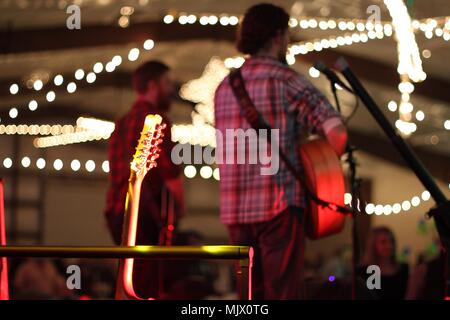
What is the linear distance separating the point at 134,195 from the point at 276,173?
1.99 feet

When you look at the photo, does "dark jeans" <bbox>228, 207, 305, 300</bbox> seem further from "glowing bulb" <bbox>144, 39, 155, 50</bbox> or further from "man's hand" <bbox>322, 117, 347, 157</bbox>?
"glowing bulb" <bbox>144, 39, 155, 50</bbox>

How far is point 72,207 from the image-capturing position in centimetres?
831

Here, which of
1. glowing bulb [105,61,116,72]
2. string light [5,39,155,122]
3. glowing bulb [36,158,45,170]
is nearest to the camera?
string light [5,39,155,122]

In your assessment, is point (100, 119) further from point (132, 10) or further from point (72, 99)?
point (132, 10)

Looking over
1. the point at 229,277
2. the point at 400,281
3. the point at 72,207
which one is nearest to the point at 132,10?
the point at 72,207

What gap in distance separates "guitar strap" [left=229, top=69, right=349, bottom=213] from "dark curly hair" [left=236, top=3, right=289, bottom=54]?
18 cm

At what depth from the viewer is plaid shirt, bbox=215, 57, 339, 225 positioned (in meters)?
4.15

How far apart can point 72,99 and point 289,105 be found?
355 cm

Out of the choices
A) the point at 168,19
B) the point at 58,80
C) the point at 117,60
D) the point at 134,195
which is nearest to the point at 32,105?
the point at 58,80

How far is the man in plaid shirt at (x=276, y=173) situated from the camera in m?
4.11

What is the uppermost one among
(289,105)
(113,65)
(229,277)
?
(113,65)

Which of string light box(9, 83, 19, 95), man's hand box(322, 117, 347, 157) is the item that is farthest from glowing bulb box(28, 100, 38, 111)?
man's hand box(322, 117, 347, 157)

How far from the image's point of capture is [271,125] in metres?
4.21

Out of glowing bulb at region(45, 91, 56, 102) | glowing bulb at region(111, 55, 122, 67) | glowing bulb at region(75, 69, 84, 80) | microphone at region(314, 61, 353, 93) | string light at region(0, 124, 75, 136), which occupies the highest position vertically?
glowing bulb at region(111, 55, 122, 67)
